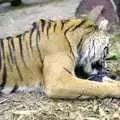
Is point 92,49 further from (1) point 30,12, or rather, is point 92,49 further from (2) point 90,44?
(1) point 30,12

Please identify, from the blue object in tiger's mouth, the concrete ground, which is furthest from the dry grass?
the concrete ground

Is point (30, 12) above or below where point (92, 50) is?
above

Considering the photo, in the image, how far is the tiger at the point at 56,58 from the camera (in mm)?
2969

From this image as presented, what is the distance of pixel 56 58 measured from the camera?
305 cm

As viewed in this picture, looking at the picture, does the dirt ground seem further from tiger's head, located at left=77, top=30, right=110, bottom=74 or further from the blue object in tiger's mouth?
tiger's head, located at left=77, top=30, right=110, bottom=74

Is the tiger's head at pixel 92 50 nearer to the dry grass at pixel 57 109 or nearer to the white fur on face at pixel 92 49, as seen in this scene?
the white fur on face at pixel 92 49

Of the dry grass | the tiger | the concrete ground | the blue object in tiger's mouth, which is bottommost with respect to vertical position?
the dry grass

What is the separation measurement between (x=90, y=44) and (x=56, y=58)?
387 millimetres

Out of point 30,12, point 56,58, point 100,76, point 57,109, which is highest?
point 30,12

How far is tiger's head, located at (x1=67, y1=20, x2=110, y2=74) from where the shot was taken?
10.8 ft

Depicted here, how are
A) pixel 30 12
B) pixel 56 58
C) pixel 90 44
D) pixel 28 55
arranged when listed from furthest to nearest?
pixel 30 12 → pixel 90 44 → pixel 28 55 → pixel 56 58

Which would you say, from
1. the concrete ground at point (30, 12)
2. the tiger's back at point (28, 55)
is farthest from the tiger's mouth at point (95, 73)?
the concrete ground at point (30, 12)

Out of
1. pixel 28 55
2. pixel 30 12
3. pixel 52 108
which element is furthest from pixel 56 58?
pixel 30 12

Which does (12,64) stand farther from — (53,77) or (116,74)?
(116,74)
